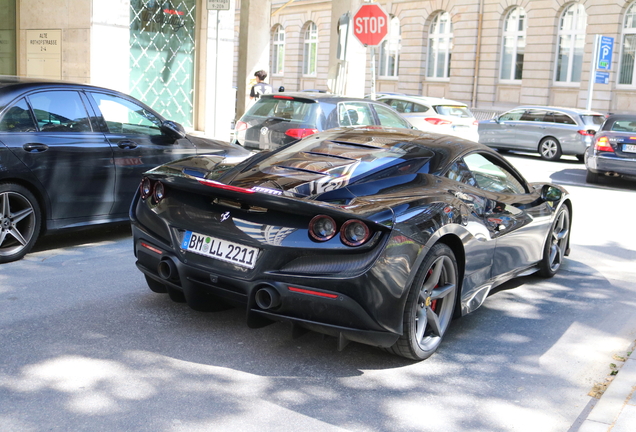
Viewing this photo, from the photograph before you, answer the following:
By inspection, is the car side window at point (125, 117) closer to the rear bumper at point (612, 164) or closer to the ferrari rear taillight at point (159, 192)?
the ferrari rear taillight at point (159, 192)

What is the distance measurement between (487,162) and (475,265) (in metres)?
0.98

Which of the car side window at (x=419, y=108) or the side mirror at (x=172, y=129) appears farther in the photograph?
the car side window at (x=419, y=108)

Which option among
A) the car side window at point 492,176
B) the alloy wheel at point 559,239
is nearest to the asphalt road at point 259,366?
the alloy wheel at point 559,239

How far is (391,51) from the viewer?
141ft

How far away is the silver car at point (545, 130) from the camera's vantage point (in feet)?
65.1

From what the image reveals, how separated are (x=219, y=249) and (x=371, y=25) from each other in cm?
1160

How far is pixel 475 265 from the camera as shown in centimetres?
498

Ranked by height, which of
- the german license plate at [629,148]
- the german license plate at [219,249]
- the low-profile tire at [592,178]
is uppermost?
the german license plate at [629,148]

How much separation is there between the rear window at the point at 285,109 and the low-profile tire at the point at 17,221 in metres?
4.93

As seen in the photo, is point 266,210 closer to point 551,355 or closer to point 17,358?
point 17,358

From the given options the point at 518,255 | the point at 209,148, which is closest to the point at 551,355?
the point at 518,255

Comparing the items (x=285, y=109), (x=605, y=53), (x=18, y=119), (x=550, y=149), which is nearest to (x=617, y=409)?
(x=18, y=119)

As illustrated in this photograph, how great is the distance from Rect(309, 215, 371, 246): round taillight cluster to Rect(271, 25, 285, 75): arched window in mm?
47492

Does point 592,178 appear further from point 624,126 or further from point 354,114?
point 354,114
